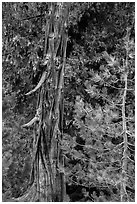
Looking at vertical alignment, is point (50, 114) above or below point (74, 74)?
below

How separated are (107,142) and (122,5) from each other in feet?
2.34

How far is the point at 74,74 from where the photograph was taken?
4.57 feet

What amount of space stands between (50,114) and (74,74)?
1.19 feet

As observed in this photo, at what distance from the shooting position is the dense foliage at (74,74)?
1.32 meters

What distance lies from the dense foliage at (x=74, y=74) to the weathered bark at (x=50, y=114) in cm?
18

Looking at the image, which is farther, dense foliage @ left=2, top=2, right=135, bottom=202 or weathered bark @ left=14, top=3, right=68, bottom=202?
dense foliage @ left=2, top=2, right=135, bottom=202

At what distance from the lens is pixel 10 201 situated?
3.66ft

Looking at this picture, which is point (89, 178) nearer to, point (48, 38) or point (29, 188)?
point (29, 188)

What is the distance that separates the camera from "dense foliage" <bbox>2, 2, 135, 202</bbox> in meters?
1.32

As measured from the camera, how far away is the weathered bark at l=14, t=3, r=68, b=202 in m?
1.09

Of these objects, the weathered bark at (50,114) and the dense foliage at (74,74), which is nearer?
the weathered bark at (50,114)

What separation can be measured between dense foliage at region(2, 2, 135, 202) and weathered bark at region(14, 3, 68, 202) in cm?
18

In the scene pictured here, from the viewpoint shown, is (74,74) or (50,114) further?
(74,74)

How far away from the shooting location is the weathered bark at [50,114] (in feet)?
3.58
